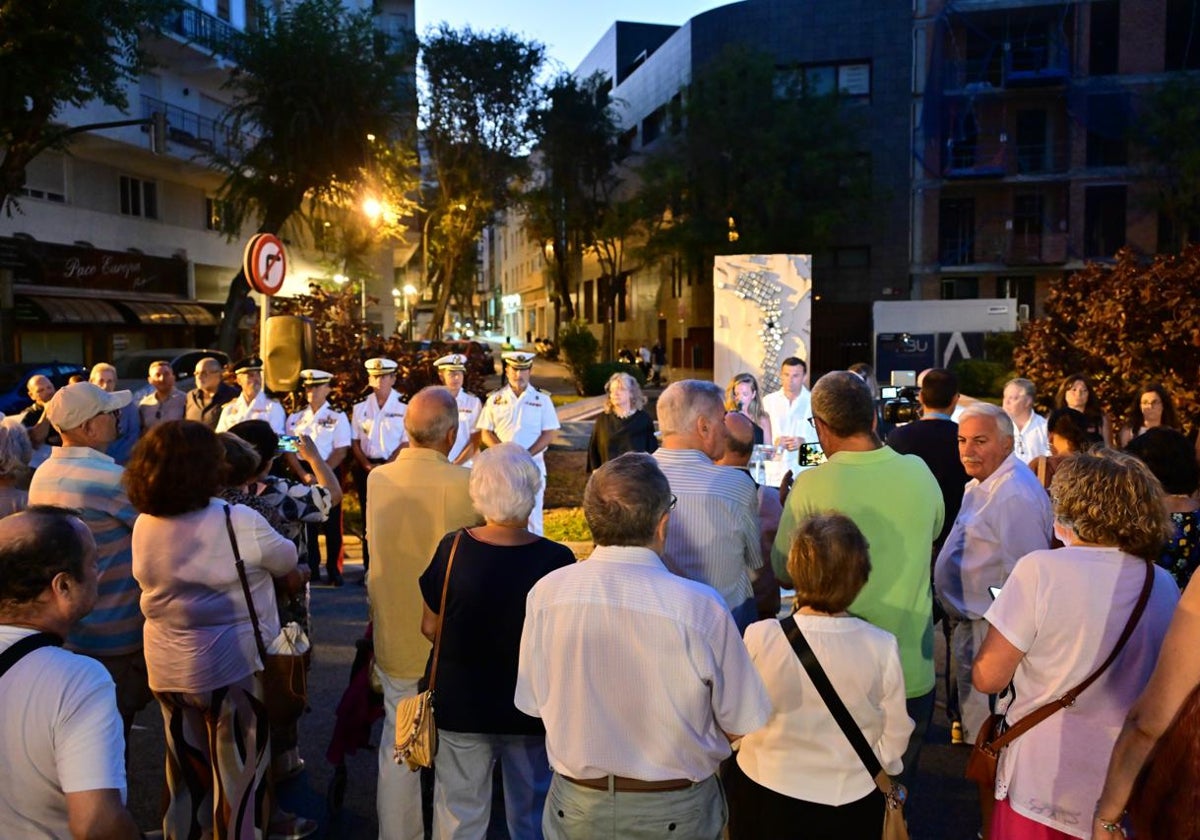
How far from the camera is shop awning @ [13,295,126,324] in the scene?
854 inches

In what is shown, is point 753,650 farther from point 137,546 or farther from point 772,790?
point 137,546

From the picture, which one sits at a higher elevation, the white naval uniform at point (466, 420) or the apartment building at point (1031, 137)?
the apartment building at point (1031, 137)

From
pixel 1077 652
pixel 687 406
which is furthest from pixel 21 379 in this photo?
pixel 1077 652

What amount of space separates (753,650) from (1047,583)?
2.82ft

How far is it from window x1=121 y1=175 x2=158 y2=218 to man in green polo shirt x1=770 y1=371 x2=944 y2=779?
2621cm

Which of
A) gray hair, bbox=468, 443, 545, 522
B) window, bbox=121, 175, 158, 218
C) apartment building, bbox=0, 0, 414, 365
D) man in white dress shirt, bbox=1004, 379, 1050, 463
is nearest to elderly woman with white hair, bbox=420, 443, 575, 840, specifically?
gray hair, bbox=468, 443, 545, 522

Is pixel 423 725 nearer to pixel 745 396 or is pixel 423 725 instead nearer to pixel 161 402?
pixel 745 396

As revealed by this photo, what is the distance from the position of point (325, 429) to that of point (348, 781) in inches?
172

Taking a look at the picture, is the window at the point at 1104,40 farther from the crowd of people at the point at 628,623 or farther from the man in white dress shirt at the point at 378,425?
the crowd of people at the point at 628,623

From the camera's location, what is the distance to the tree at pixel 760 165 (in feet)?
105

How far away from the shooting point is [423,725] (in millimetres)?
3299

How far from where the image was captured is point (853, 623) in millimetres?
2777

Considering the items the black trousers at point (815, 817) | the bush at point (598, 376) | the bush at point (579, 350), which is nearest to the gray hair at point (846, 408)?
the black trousers at point (815, 817)

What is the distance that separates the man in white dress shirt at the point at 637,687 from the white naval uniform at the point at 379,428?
6262mm
